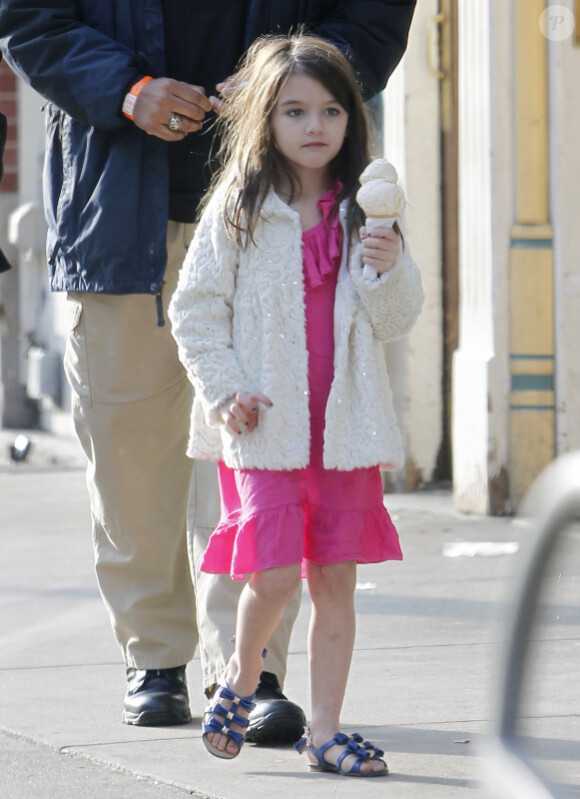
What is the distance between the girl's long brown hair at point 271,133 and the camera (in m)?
3.38

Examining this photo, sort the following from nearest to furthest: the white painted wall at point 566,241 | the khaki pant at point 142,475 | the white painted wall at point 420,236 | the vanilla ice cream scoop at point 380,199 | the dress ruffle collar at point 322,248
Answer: the vanilla ice cream scoop at point 380,199
the dress ruffle collar at point 322,248
the khaki pant at point 142,475
the white painted wall at point 566,241
the white painted wall at point 420,236

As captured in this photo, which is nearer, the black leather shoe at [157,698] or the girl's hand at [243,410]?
the girl's hand at [243,410]

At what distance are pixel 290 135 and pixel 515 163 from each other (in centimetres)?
344

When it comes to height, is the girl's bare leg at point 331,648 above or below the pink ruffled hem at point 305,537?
below

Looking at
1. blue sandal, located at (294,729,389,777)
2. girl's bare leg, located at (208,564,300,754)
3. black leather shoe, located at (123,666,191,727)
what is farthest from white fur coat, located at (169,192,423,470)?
Answer: black leather shoe, located at (123,666,191,727)

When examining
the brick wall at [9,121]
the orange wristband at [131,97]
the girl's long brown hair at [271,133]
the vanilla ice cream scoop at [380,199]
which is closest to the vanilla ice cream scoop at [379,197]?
the vanilla ice cream scoop at [380,199]

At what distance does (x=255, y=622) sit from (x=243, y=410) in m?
0.44

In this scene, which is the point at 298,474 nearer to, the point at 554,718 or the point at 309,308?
the point at 309,308

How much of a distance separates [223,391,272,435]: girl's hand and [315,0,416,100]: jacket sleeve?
34.4 inches

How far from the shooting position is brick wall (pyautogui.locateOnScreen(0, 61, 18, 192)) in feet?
40.5

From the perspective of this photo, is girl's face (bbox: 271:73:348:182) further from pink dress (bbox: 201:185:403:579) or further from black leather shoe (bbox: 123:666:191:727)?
black leather shoe (bbox: 123:666:191:727)

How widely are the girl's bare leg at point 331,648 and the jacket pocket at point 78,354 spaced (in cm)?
84

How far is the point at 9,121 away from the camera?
486 inches

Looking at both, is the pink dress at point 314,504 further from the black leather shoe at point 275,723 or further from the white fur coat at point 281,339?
the black leather shoe at point 275,723
